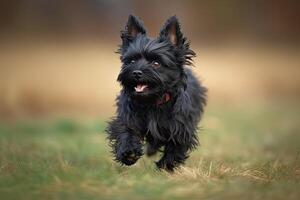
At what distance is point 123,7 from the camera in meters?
23.9

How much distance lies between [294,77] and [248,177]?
16899 millimetres

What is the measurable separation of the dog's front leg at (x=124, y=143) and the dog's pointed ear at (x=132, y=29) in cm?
93

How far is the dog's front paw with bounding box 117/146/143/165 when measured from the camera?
798 centimetres

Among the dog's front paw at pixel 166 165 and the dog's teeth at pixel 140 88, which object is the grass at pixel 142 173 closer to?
the dog's front paw at pixel 166 165

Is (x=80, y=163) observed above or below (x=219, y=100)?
below

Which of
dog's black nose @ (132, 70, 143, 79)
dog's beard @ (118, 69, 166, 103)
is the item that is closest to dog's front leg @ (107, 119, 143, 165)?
dog's beard @ (118, 69, 166, 103)

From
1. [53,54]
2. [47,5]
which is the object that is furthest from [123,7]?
[53,54]

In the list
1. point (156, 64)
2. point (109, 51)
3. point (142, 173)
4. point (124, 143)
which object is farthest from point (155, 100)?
point (109, 51)

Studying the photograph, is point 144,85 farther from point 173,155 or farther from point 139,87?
point 173,155

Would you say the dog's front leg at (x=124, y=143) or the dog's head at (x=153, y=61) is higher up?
the dog's head at (x=153, y=61)

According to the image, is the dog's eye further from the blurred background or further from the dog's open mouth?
the blurred background

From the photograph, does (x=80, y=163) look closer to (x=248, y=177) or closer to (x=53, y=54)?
(x=248, y=177)

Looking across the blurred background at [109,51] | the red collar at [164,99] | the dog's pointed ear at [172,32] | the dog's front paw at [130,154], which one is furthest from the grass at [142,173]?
the blurred background at [109,51]

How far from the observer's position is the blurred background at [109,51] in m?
17.9
